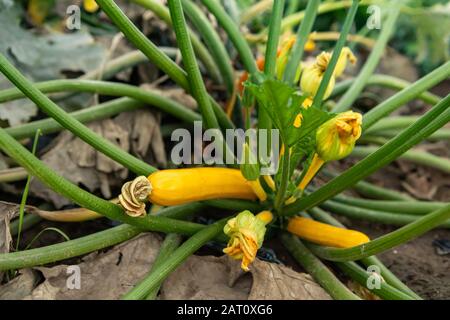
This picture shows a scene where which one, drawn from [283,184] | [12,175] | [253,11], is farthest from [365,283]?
[253,11]

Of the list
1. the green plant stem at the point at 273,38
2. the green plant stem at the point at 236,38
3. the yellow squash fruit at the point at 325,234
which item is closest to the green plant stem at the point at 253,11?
the green plant stem at the point at 236,38

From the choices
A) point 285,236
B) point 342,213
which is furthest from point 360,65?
point 285,236

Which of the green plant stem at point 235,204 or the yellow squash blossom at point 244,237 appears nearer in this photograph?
the yellow squash blossom at point 244,237

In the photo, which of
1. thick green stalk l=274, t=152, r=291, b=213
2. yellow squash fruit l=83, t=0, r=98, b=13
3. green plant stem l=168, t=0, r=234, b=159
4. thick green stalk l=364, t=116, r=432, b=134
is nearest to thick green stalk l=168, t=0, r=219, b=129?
green plant stem l=168, t=0, r=234, b=159

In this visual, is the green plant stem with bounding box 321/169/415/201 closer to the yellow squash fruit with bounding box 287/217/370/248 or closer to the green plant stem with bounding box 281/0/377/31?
the yellow squash fruit with bounding box 287/217/370/248

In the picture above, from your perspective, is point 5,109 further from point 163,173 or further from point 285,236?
point 285,236

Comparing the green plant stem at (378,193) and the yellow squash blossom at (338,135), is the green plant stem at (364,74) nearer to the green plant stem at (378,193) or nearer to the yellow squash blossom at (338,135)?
the green plant stem at (378,193)
